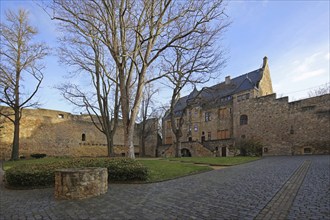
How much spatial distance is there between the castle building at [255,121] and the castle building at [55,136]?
29.8 feet

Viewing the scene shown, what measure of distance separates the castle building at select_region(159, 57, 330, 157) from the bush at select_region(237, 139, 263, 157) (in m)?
0.81

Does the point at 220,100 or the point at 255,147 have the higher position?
the point at 220,100

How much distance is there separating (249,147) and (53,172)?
2171 centimetres

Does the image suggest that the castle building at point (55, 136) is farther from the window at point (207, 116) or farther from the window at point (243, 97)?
the window at point (243, 97)

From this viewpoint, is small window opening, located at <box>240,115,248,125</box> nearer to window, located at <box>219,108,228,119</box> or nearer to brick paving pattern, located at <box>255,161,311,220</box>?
window, located at <box>219,108,228,119</box>

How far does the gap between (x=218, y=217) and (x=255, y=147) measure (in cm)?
2290

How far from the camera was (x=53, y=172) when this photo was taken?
8.02 meters

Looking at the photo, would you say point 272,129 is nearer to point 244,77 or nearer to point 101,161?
point 244,77

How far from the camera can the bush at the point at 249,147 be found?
25.3 m

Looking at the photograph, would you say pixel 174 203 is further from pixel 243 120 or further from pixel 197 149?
pixel 243 120

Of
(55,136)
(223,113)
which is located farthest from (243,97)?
(55,136)

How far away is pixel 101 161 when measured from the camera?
9148 mm

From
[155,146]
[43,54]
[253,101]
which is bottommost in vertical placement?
[155,146]

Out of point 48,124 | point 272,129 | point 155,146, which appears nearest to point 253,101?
point 272,129
